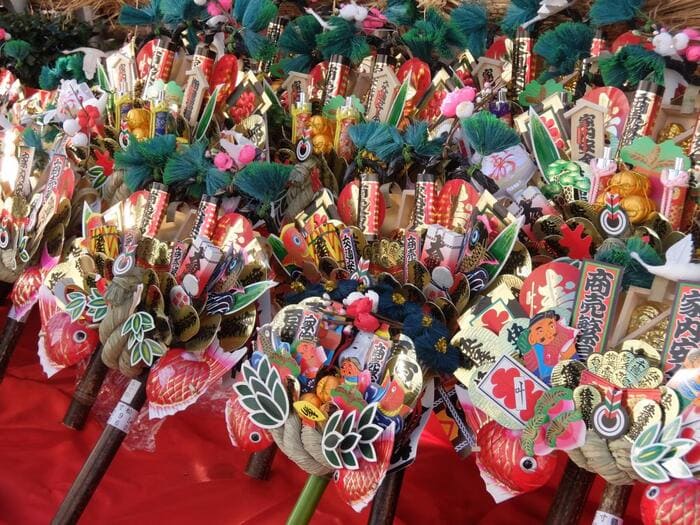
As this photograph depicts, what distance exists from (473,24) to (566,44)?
24cm

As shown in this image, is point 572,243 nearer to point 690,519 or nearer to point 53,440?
point 690,519

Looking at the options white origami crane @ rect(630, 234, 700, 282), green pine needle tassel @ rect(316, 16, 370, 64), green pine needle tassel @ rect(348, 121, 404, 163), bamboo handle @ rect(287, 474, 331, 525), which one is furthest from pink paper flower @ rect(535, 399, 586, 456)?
green pine needle tassel @ rect(316, 16, 370, 64)

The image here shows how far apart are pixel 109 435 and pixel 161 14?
107 centimetres

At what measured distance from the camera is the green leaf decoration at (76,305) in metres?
1.28

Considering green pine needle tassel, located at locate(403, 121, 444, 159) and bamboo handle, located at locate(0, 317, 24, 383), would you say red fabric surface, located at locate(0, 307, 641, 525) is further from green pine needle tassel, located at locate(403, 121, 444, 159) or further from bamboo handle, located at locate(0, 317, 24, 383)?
green pine needle tassel, located at locate(403, 121, 444, 159)

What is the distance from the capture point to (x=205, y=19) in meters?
1.88

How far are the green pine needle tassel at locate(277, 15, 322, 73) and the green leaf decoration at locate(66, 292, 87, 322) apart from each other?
754mm

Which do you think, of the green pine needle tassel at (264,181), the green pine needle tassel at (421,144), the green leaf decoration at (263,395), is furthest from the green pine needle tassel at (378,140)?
the green leaf decoration at (263,395)

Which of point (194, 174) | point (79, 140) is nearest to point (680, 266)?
point (194, 174)

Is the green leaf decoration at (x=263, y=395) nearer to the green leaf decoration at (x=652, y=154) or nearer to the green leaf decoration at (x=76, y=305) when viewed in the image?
the green leaf decoration at (x=76, y=305)

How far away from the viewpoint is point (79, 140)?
167 centimetres

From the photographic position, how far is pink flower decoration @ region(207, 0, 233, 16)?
6.06ft

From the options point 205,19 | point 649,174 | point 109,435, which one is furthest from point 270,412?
point 205,19

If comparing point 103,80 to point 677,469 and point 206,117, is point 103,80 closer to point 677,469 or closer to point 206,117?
point 206,117
